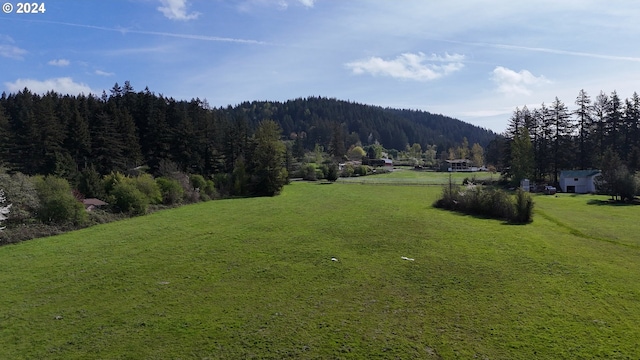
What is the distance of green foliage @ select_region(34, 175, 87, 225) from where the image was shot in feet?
93.7

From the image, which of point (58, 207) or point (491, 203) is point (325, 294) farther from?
point (58, 207)

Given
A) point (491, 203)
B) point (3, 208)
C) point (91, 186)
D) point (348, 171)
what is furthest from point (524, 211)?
point (348, 171)

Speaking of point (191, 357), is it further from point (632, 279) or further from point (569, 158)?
point (569, 158)

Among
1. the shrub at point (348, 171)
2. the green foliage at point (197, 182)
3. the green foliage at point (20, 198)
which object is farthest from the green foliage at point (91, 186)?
the shrub at point (348, 171)

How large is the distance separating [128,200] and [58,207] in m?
6.72

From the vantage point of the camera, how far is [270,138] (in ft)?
185

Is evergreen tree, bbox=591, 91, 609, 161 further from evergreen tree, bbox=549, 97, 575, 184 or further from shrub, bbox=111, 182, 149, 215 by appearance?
shrub, bbox=111, 182, 149, 215

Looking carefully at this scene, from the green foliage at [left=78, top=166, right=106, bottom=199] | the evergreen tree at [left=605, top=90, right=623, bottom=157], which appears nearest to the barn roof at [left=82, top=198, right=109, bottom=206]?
the green foliage at [left=78, top=166, right=106, bottom=199]

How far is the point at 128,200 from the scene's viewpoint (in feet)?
115

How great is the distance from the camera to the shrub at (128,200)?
35178 mm

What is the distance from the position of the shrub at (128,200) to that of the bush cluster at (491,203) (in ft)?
97.2

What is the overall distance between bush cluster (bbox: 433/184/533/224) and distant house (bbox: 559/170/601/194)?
87.6 feet

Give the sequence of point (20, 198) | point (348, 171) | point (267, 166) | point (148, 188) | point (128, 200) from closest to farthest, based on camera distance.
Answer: point (20, 198)
point (128, 200)
point (148, 188)
point (267, 166)
point (348, 171)

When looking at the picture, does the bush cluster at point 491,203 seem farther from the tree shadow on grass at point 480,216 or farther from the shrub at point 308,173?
the shrub at point 308,173
